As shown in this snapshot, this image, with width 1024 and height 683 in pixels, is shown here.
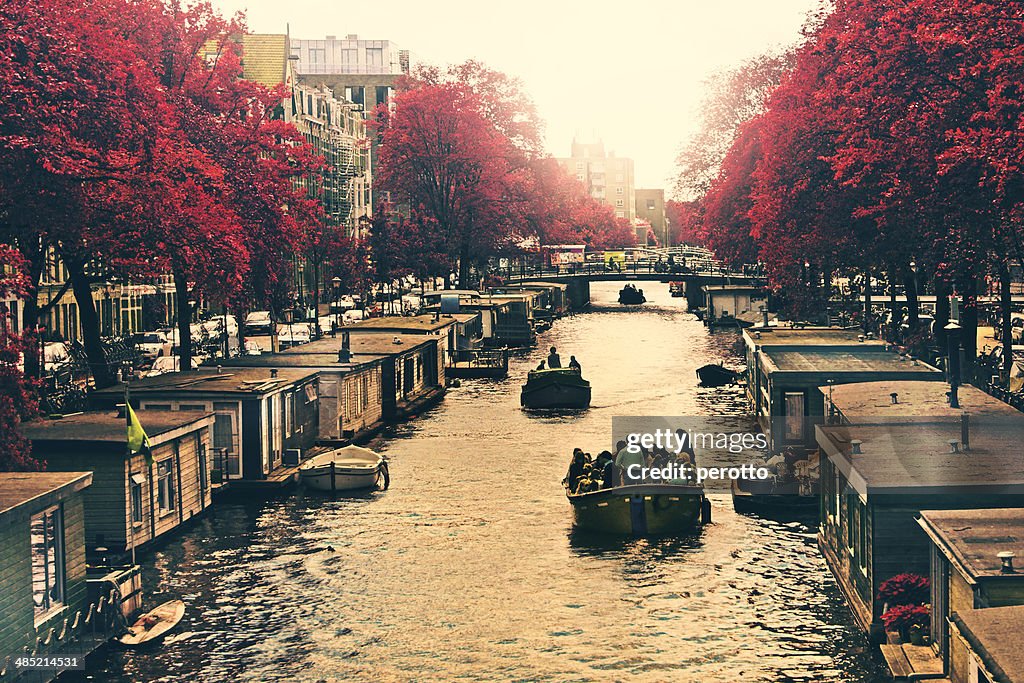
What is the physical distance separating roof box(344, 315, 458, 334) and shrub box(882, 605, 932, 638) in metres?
49.9

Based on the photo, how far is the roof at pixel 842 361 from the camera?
49812 mm

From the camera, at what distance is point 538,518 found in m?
43.4

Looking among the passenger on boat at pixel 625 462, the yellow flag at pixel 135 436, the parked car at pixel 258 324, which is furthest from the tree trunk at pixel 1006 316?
the parked car at pixel 258 324

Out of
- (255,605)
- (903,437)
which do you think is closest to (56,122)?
(255,605)

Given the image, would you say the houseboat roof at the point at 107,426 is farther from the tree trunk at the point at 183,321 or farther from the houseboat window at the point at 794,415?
the houseboat window at the point at 794,415

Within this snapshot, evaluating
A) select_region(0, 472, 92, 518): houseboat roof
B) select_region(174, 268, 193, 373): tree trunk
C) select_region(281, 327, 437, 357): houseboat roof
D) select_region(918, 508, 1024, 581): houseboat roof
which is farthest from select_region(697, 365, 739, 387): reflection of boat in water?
select_region(918, 508, 1024, 581): houseboat roof

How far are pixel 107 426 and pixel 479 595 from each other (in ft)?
38.5

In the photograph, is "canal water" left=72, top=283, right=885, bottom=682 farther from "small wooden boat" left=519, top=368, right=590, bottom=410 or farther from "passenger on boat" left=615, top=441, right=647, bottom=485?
"small wooden boat" left=519, top=368, right=590, bottom=410

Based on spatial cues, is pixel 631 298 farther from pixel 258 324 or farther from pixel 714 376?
pixel 714 376

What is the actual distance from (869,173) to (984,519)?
33657 mm

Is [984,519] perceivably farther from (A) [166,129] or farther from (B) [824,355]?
(A) [166,129]

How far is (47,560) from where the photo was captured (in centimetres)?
2853

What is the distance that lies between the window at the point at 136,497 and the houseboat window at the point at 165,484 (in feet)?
4.78

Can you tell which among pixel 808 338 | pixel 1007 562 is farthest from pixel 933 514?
pixel 808 338
